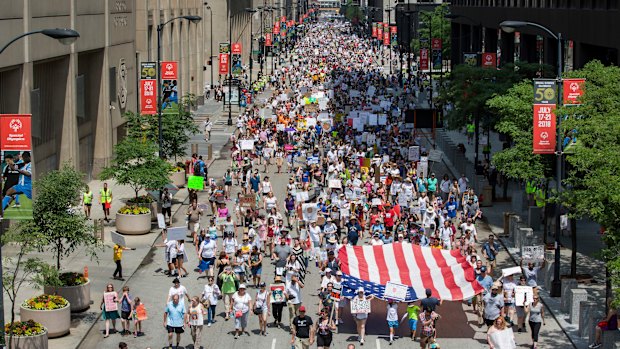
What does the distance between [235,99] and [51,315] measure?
6505cm

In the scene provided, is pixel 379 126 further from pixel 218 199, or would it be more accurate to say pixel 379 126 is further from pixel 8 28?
pixel 8 28

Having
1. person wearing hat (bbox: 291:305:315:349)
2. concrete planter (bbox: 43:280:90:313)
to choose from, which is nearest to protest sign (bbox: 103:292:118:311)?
concrete planter (bbox: 43:280:90:313)

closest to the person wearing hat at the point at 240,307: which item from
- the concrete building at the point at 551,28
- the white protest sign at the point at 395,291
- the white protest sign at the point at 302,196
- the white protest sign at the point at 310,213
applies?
the white protest sign at the point at 395,291

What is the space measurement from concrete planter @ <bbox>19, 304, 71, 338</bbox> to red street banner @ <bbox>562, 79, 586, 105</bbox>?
14806mm

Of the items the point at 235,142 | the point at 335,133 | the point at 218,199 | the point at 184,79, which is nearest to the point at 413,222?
the point at 218,199

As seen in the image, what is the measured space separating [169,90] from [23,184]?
23160 mm

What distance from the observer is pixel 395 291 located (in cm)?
2672

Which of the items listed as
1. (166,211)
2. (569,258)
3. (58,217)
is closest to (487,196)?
(569,258)

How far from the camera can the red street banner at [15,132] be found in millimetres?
24828

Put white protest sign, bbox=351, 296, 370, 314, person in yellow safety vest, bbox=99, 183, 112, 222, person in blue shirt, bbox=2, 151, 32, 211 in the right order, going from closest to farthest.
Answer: person in blue shirt, bbox=2, 151, 32, 211, white protest sign, bbox=351, 296, 370, 314, person in yellow safety vest, bbox=99, 183, 112, 222

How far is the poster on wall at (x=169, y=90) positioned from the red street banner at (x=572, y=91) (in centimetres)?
1932

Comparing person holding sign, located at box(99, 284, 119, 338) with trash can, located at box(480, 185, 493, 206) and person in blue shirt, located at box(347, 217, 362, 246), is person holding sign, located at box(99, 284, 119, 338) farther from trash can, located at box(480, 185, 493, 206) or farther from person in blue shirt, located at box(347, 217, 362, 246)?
trash can, located at box(480, 185, 493, 206)

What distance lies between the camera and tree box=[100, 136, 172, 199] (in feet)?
134

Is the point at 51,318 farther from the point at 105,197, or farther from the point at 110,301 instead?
the point at 105,197
